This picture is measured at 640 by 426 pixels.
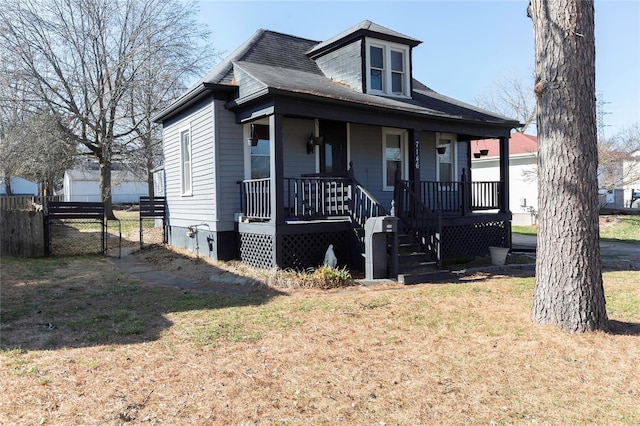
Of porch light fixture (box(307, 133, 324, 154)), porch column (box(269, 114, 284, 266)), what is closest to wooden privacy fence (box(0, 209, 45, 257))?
porch column (box(269, 114, 284, 266))

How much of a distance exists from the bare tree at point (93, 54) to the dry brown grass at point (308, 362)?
18.5 metres

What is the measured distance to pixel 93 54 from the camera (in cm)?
2306

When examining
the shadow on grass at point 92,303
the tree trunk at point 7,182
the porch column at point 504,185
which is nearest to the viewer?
the shadow on grass at point 92,303

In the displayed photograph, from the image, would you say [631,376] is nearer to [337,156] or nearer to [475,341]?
[475,341]

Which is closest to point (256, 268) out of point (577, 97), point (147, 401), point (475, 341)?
point (475, 341)

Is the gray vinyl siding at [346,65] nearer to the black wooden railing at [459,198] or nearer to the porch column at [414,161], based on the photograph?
the porch column at [414,161]

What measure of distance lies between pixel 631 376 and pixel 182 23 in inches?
1011

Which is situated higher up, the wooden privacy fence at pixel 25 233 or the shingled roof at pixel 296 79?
the shingled roof at pixel 296 79

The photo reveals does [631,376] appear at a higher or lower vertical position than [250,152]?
lower

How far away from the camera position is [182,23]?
2441 cm

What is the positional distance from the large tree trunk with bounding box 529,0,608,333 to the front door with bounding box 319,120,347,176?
22.0 ft

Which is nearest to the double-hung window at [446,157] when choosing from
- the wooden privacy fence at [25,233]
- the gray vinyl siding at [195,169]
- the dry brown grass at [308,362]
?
the gray vinyl siding at [195,169]

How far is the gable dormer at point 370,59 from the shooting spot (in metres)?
11.7

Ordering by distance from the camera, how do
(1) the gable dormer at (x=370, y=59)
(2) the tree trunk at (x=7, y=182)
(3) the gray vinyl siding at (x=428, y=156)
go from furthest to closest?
(2) the tree trunk at (x=7, y=182) → (3) the gray vinyl siding at (x=428, y=156) → (1) the gable dormer at (x=370, y=59)
